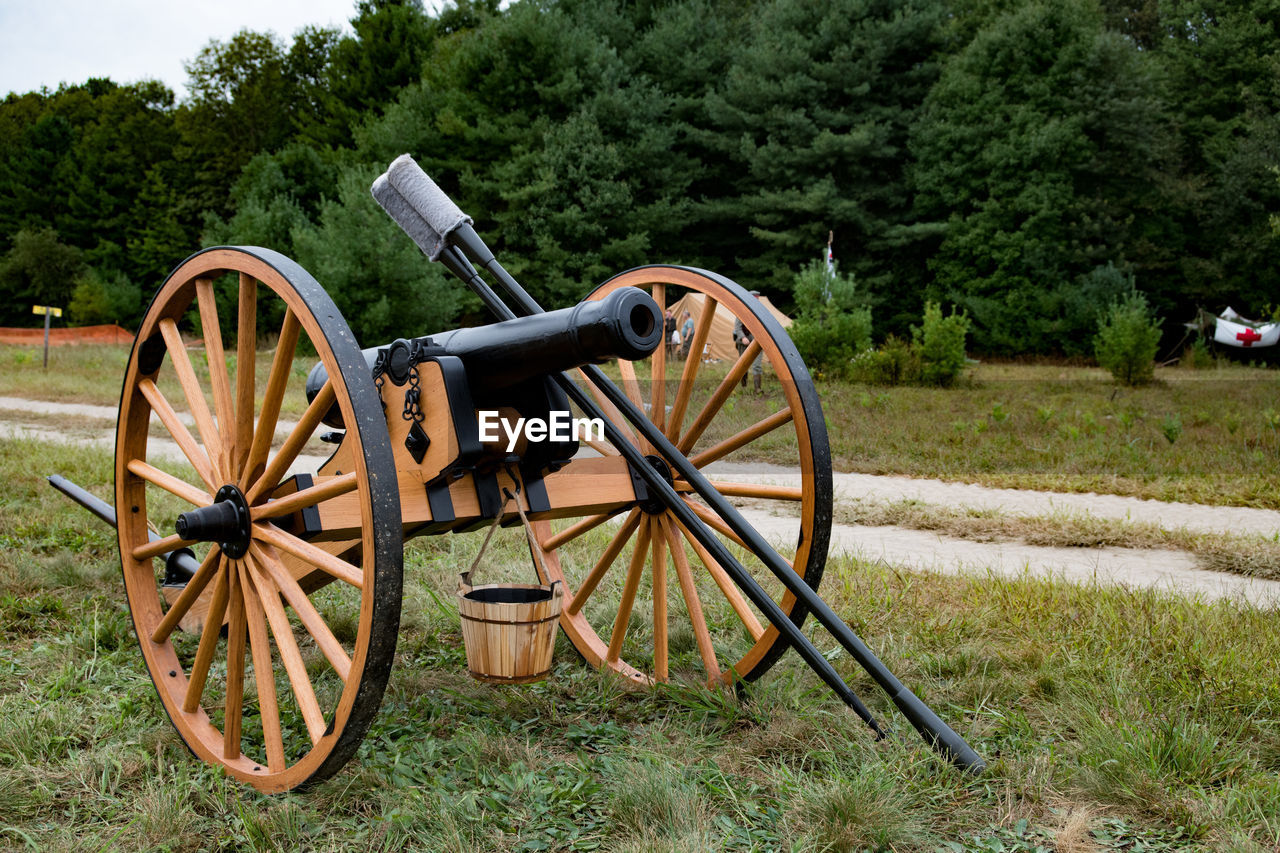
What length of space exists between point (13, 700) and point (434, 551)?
7.62 ft

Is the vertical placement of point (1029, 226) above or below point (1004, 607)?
above

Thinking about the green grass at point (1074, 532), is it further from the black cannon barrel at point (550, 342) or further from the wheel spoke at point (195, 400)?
the wheel spoke at point (195, 400)

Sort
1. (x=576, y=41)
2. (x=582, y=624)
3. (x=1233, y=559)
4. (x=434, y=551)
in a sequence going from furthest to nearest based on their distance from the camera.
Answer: (x=576, y=41) → (x=434, y=551) → (x=1233, y=559) → (x=582, y=624)

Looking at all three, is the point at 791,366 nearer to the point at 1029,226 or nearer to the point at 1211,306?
the point at 1029,226

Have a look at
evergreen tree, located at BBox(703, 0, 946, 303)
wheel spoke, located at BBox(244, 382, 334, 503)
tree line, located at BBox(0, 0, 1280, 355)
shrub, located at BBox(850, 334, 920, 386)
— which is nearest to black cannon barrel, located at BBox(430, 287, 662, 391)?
wheel spoke, located at BBox(244, 382, 334, 503)

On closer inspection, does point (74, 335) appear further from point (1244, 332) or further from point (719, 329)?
point (1244, 332)

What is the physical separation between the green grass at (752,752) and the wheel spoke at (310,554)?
0.56 m

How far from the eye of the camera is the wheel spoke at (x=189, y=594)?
2.62 m

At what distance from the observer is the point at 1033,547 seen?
523cm

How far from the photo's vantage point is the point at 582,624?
358 cm

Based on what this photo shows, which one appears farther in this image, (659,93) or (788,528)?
(659,93)

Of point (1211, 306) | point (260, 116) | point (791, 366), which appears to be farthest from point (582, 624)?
point (260, 116)

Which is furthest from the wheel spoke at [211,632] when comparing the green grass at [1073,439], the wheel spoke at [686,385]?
the green grass at [1073,439]

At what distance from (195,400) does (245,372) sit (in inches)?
20.8
